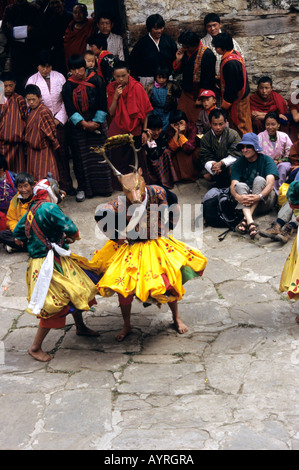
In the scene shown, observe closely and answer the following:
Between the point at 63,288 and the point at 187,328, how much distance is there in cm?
→ 117

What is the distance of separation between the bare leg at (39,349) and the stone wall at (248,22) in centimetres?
493

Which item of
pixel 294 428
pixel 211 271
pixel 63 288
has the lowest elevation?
pixel 211 271

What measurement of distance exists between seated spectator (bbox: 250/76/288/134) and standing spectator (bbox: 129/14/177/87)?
1190 millimetres

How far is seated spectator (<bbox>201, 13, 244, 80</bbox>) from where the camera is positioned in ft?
27.8

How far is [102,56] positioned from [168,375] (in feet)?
16.8

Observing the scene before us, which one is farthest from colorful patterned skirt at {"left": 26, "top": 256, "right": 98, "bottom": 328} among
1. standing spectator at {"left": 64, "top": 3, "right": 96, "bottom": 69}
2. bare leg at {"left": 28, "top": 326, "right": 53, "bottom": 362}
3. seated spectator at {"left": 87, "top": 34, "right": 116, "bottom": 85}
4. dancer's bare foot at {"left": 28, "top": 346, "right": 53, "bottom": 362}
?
standing spectator at {"left": 64, "top": 3, "right": 96, "bottom": 69}

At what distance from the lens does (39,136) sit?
7.96 meters

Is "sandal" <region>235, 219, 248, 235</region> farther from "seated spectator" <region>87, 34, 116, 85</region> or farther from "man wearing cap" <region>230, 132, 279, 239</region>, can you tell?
"seated spectator" <region>87, 34, 116, 85</region>

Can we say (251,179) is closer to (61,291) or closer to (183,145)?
(183,145)

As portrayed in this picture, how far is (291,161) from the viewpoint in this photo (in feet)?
25.9

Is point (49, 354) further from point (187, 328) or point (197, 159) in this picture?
point (197, 159)

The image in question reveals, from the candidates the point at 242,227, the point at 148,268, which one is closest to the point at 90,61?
the point at 242,227

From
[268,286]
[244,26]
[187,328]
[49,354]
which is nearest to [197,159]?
[244,26]

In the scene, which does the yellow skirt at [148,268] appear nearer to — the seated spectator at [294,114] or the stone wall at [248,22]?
the seated spectator at [294,114]
